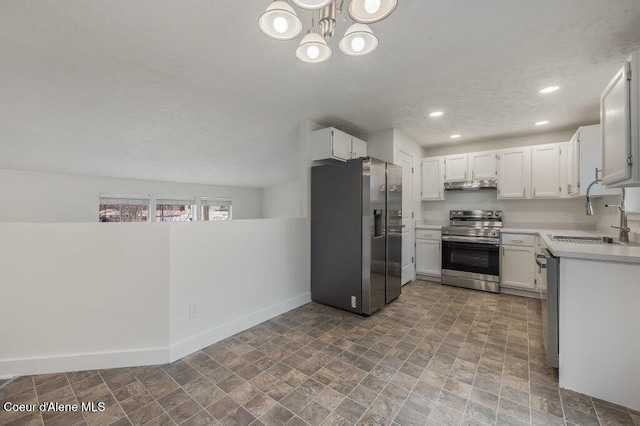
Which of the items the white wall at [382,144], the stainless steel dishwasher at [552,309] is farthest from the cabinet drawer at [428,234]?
the stainless steel dishwasher at [552,309]

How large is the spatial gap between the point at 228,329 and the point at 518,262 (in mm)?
3887

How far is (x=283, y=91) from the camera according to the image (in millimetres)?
2674

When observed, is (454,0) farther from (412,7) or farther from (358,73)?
(358,73)

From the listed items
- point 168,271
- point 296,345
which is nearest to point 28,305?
point 168,271

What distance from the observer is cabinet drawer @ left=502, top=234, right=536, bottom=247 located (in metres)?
3.63

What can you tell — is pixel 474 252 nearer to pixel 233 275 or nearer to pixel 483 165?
pixel 483 165

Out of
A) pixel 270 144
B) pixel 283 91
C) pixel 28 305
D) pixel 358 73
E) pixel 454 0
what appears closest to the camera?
pixel 454 0

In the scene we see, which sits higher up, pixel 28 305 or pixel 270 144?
pixel 270 144

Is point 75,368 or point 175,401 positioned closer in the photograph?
point 175,401

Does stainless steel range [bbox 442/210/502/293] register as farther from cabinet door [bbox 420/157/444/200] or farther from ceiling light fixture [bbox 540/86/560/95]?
ceiling light fixture [bbox 540/86/560/95]

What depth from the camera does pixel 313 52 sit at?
158 centimetres

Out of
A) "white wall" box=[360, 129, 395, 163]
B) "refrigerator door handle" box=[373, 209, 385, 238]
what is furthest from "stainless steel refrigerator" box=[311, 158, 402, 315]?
"white wall" box=[360, 129, 395, 163]

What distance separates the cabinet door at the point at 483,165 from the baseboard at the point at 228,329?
3394 mm

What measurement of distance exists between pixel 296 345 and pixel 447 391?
4.06 feet
